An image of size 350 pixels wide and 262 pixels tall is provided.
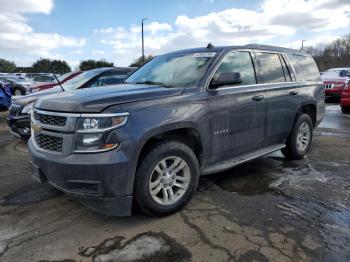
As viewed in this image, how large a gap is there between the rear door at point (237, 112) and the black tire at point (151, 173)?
441 millimetres

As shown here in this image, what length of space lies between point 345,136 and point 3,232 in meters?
7.38

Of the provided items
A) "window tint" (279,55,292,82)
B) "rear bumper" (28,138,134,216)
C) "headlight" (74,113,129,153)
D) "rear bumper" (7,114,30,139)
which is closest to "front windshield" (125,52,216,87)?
"headlight" (74,113,129,153)

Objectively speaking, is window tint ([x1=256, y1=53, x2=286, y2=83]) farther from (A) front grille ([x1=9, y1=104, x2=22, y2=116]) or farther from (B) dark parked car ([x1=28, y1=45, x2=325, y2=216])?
(A) front grille ([x1=9, y1=104, x2=22, y2=116])

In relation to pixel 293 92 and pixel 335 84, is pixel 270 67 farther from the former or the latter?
pixel 335 84

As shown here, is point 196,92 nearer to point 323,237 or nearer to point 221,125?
point 221,125

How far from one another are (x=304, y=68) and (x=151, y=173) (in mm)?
3905

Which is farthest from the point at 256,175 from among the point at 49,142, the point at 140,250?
the point at 49,142

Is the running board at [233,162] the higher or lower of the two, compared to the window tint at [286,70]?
lower

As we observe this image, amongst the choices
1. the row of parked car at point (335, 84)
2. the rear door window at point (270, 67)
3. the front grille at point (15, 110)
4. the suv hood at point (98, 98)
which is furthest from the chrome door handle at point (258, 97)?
the row of parked car at point (335, 84)

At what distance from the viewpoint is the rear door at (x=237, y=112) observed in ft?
14.2

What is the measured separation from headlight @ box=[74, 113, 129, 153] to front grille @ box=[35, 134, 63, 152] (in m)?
0.24

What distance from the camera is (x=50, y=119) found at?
12.1 ft

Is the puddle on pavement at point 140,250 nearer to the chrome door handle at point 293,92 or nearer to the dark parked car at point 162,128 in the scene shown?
the dark parked car at point 162,128

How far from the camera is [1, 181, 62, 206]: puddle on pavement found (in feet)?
14.7
